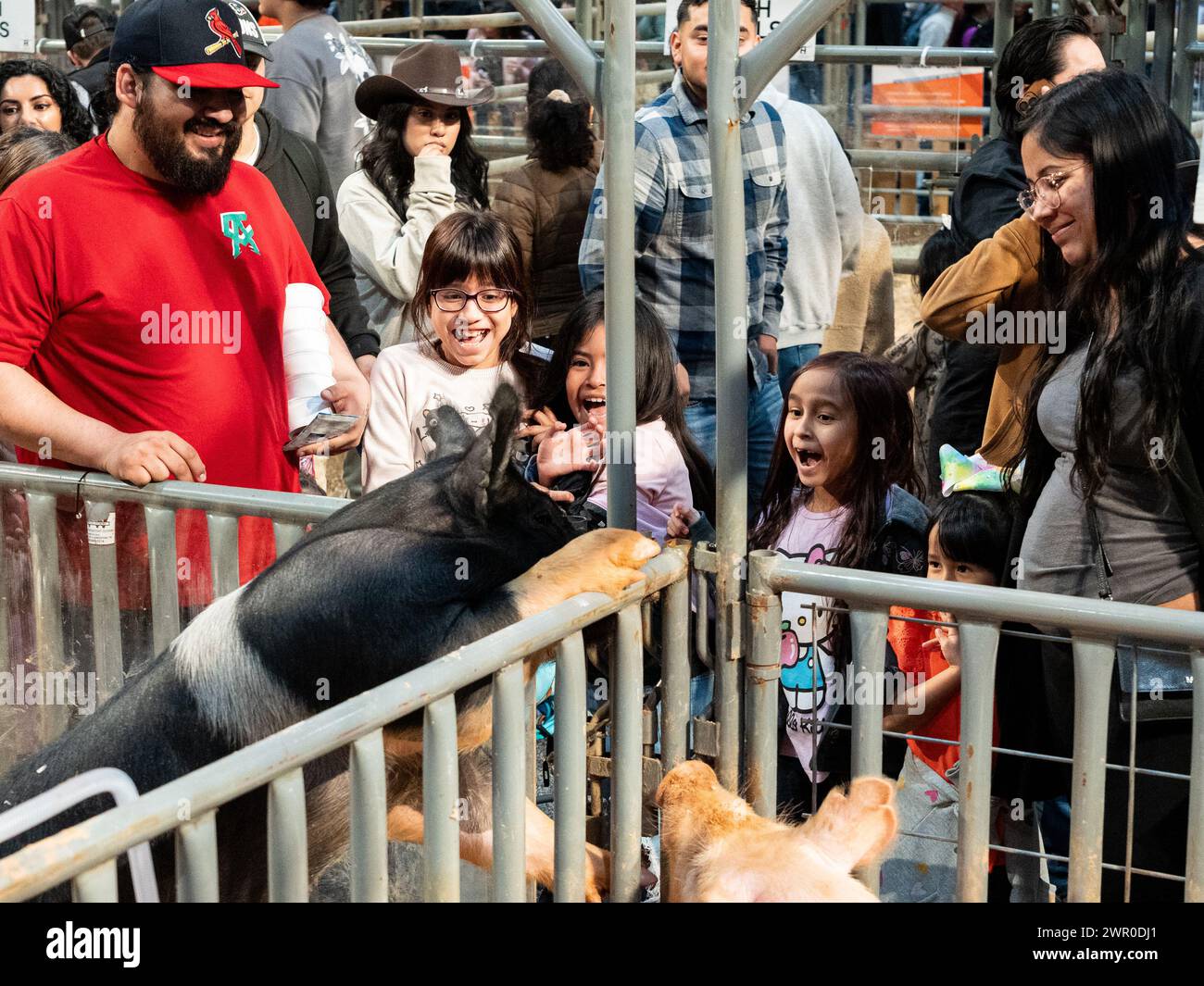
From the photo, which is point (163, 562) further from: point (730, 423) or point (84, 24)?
point (84, 24)

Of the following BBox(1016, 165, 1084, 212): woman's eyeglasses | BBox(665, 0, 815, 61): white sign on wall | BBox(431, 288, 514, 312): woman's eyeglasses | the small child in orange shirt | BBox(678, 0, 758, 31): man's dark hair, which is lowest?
the small child in orange shirt

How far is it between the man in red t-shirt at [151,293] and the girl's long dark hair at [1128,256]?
1.72 meters

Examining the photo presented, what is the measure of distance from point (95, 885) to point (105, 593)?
6.02ft

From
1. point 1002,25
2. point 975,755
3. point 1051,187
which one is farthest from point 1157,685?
point 1002,25

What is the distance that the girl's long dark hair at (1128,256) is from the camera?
8.59 feet

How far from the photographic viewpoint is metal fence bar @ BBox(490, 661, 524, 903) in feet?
6.85

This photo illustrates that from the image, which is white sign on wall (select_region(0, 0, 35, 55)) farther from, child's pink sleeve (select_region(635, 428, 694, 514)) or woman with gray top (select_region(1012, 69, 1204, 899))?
woman with gray top (select_region(1012, 69, 1204, 899))

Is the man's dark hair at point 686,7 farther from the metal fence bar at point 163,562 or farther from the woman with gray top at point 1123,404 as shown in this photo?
the metal fence bar at point 163,562

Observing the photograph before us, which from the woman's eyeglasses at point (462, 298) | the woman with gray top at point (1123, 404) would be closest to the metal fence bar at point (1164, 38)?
the woman's eyeglasses at point (462, 298)

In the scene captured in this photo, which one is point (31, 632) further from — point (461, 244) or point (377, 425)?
point (461, 244)

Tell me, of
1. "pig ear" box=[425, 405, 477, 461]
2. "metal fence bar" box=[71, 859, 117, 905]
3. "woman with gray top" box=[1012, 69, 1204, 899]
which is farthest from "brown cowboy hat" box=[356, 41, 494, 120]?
"metal fence bar" box=[71, 859, 117, 905]

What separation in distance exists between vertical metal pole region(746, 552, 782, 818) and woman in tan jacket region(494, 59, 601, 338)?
3069 millimetres
